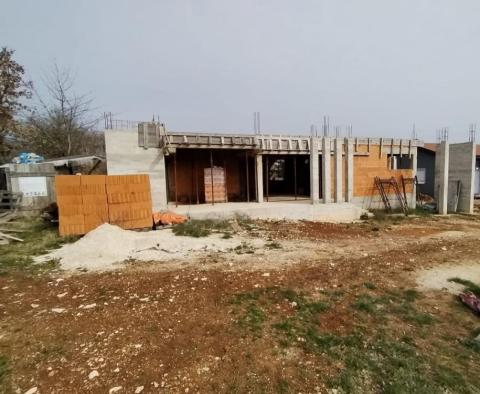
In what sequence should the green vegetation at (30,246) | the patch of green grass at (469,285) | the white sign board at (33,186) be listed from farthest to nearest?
the white sign board at (33,186)
the green vegetation at (30,246)
the patch of green grass at (469,285)

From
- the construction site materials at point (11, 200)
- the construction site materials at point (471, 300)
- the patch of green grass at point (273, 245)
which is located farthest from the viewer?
the construction site materials at point (11, 200)

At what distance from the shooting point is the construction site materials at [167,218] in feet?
40.1

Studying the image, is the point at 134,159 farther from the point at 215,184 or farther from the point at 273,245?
the point at 273,245

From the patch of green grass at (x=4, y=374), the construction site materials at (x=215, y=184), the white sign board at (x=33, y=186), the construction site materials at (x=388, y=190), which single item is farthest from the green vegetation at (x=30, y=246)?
the construction site materials at (x=388, y=190)

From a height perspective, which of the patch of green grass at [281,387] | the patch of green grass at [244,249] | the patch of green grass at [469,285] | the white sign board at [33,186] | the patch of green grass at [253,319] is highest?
the white sign board at [33,186]

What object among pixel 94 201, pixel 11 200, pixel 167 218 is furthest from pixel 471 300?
pixel 11 200

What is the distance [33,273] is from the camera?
7180 mm

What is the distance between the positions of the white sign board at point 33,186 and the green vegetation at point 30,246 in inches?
81.0

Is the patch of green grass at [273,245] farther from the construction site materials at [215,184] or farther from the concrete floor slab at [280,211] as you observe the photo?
the construction site materials at [215,184]

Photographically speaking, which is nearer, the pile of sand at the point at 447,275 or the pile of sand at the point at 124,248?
the pile of sand at the point at 447,275

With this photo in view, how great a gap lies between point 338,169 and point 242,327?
14.0m

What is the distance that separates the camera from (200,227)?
39.2ft

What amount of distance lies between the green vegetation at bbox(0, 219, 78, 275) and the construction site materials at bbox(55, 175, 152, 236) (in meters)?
0.73

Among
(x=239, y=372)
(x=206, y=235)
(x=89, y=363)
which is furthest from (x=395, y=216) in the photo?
(x=89, y=363)
